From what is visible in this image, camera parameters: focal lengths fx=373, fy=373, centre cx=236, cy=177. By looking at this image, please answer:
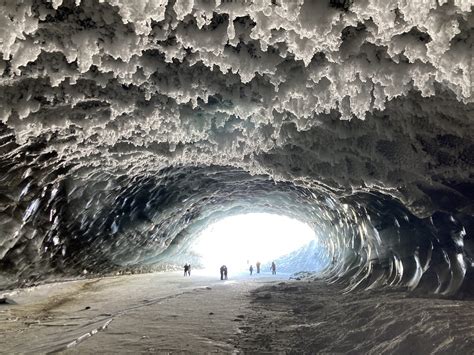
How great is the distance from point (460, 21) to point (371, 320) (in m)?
4.82

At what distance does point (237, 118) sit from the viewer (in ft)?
21.8

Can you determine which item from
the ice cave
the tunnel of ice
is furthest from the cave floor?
the tunnel of ice

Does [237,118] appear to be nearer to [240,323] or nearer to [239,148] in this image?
[239,148]

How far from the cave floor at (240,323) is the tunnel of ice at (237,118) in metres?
1.14

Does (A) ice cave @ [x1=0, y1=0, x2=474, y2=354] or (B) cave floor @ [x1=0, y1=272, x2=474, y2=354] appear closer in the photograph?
(A) ice cave @ [x1=0, y1=0, x2=474, y2=354]

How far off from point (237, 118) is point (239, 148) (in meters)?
1.27

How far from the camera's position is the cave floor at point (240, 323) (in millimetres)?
5254

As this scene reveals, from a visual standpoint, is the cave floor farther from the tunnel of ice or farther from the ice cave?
the tunnel of ice

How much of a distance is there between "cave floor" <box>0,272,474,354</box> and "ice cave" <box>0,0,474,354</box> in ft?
0.20

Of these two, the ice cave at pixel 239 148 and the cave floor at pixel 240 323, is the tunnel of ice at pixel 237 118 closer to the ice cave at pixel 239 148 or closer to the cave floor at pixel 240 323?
the ice cave at pixel 239 148

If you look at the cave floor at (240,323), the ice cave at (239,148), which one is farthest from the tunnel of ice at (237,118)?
the cave floor at (240,323)

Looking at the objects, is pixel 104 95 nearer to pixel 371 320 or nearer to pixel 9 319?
pixel 371 320

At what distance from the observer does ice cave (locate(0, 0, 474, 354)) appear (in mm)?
3703

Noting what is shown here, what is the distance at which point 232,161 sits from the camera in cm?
911
